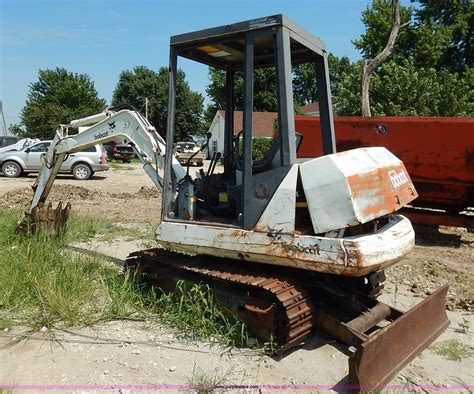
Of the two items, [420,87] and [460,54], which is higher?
[460,54]

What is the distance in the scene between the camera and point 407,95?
19562 mm

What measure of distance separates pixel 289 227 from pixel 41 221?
13.7 ft

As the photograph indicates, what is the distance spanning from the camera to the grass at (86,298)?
411 cm

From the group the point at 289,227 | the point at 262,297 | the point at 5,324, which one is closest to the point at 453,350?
the point at 262,297

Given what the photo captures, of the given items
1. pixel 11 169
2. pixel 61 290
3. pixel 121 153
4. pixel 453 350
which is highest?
pixel 121 153

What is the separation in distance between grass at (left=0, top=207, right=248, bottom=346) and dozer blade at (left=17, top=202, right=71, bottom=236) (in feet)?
3.32

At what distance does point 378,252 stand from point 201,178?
6.30 ft

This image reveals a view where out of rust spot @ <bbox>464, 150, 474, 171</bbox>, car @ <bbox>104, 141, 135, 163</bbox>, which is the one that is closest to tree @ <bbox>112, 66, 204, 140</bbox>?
car @ <bbox>104, 141, 135, 163</bbox>

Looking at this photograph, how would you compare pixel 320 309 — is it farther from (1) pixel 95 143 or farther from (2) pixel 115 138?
(1) pixel 95 143

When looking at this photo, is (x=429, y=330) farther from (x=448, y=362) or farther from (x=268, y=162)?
(x=268, y=162)

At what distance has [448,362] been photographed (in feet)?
12.5

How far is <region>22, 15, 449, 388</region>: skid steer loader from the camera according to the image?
11.6 feet

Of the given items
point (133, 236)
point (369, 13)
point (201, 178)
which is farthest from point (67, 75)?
point (201, 178)

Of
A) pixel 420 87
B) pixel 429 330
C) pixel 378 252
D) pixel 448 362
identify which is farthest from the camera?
pixel 420 87
